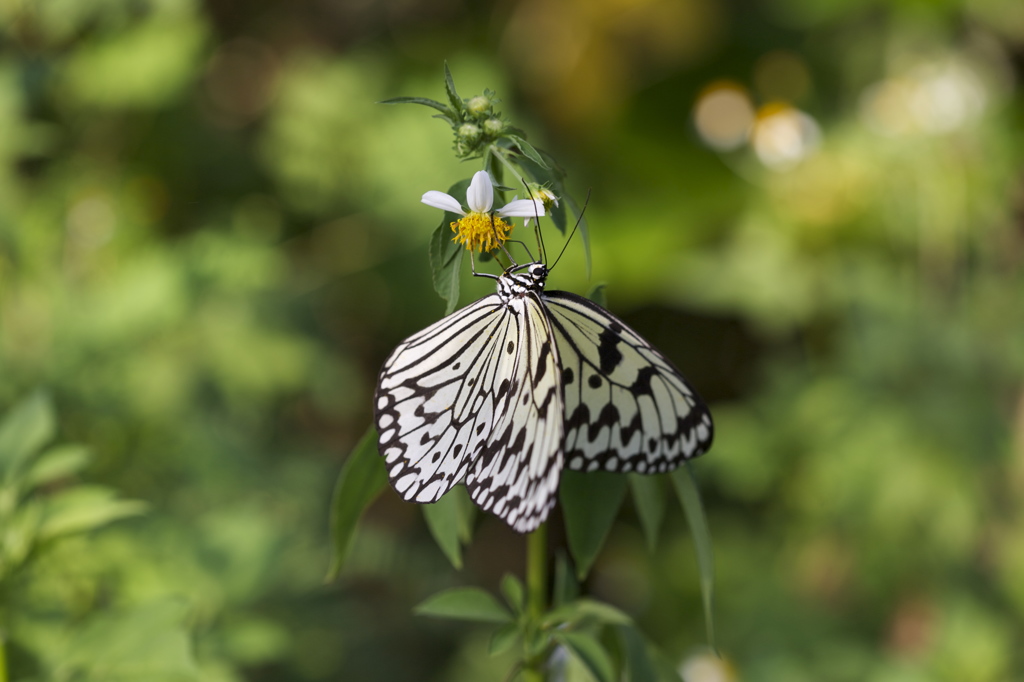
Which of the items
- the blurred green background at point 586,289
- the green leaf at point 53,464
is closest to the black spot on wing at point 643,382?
the green leaf at point 53,464

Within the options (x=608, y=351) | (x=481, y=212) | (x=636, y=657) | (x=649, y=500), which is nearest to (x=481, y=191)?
(x=481, y=212)

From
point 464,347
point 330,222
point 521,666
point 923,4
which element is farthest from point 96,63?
point 923,4

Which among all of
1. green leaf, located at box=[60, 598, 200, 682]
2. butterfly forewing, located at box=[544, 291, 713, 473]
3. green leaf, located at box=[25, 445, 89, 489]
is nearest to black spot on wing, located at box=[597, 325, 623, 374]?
butterfly forewing, located at box=[544, 291, 713, 473]

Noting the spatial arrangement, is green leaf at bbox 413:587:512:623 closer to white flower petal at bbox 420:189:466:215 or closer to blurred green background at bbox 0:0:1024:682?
white flower petal at bbox 420:189:466:215

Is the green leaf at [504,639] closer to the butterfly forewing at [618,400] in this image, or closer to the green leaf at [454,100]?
the butterfly forewing at [618,400]

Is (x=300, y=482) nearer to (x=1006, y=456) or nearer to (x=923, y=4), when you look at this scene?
(x=1006, y=456)

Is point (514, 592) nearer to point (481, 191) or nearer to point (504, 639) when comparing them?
point (504, 639)
